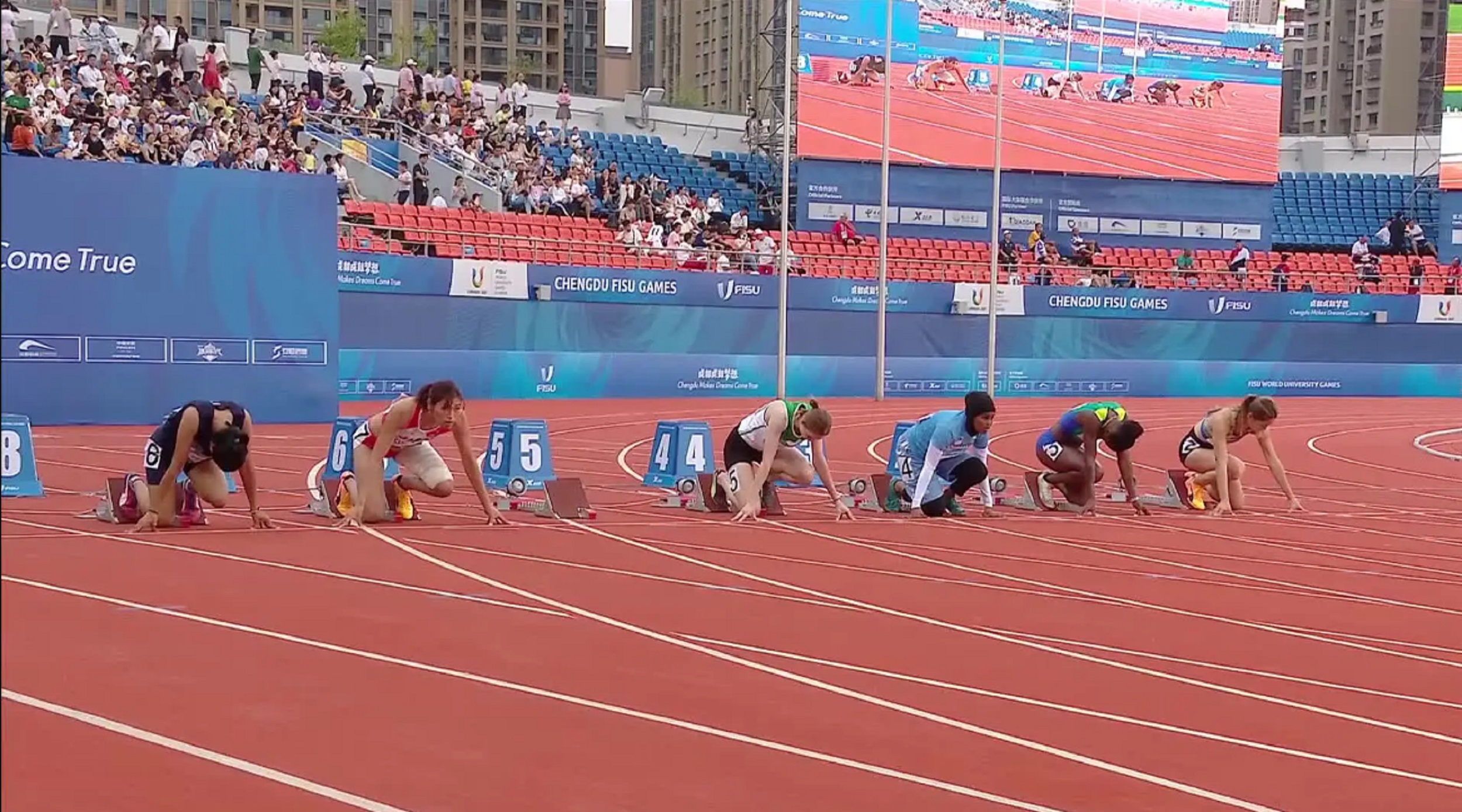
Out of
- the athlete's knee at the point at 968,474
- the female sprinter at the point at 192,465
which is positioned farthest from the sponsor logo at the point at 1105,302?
the female sprinter at the point at 192,465

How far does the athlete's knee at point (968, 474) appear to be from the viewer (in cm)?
1485

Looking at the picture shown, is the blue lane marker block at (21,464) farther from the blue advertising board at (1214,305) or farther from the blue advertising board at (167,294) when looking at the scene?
the blue advertising board at (1214,305)

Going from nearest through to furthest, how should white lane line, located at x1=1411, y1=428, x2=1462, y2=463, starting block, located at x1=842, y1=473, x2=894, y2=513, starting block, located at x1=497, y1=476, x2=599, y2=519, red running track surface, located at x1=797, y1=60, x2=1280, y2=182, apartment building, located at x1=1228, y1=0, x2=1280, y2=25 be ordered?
1. starting block, located at x1=497, y1=476, x2=599, y2=519
2. starting block, located at x1=842, y1=473, x2=894, y2=513
3. white lane line, located at x1=1411, y1=428, x2=1462, y2=463
4. red running track surface, located at x1=797, y1=60, x2=1280, y2=182
5. apartment building, located at x1=1228, y1=0, x2=1280, y2=25

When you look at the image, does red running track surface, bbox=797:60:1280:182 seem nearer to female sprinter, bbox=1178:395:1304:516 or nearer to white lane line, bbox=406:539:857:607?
female sprinter, bbox=1178:395:1304:516

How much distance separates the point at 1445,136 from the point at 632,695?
47.0 meters

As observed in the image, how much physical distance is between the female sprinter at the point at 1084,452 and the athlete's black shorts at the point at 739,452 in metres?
2.76

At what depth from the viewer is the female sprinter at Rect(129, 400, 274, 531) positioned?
1117 centimetres

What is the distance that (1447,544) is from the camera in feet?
47.0

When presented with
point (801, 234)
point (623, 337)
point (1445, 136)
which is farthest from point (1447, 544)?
point (1445, 136)

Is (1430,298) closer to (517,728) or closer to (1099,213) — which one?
(1099,213)

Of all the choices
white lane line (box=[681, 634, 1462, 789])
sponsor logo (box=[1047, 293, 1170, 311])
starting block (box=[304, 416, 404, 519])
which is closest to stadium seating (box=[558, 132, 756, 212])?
sponsor logo (box=[1047, 293, 1170, 311])

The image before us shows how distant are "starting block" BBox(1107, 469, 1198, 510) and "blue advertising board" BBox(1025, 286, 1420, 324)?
950 inches

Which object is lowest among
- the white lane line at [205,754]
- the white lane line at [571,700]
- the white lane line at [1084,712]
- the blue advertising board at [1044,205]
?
the white lane line at [1084,712]

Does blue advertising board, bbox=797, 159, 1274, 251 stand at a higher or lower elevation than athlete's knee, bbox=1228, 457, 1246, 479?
higher
